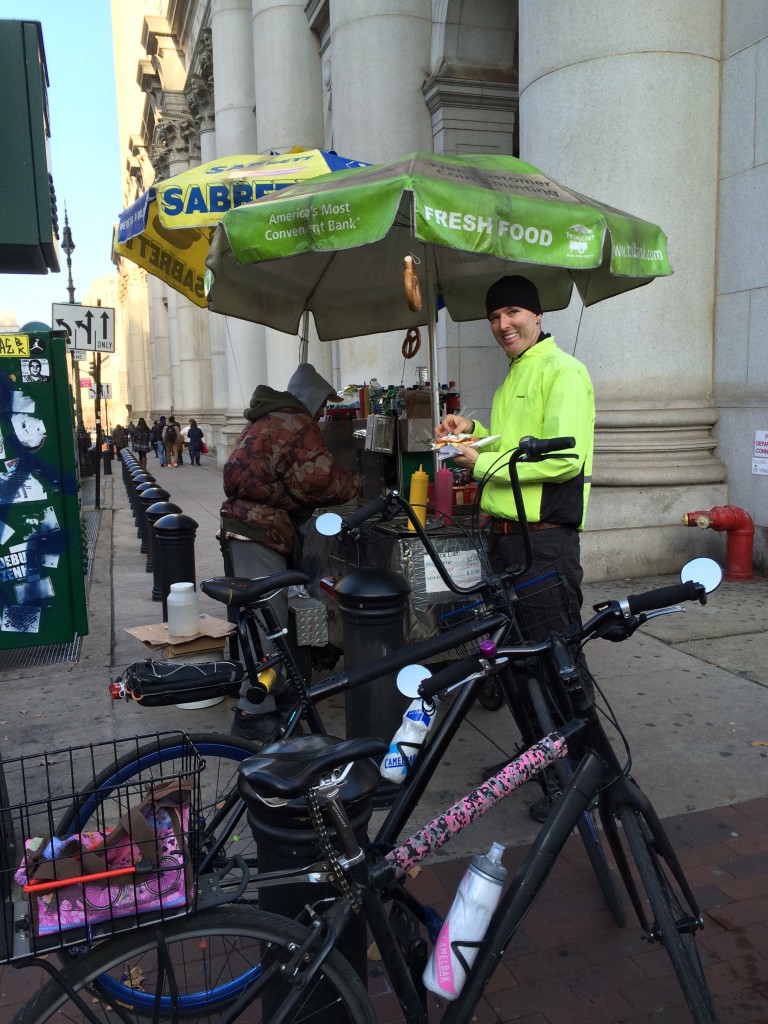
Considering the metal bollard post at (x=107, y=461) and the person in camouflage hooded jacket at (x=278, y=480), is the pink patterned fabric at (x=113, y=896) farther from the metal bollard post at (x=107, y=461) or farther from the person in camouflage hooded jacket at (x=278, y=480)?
the metal bollard post at (x=107, y=461)

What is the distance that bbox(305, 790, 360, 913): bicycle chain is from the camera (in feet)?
5.91

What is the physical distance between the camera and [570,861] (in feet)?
11.2

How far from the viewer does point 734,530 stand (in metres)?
7.32

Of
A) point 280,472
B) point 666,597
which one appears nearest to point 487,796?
point 666,597

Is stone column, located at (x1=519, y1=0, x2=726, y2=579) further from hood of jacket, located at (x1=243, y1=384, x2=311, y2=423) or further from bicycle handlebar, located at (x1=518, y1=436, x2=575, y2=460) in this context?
bicycle handlebar, located at (x1=518, y1=436, x2=575, y2=460)

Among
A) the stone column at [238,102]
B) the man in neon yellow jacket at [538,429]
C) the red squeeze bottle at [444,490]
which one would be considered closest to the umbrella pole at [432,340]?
the red squeeze bottle at [444,490]

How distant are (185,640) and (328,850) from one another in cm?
372

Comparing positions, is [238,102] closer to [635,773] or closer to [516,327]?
[516,327]

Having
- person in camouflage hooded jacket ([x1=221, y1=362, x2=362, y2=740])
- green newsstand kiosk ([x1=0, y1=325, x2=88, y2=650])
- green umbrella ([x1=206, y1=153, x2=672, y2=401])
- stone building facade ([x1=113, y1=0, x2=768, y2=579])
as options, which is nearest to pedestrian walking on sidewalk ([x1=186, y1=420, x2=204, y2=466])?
stone building facade ([x1=113, y1=0, x2=768, y2=579])

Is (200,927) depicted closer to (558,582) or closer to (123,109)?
(558,582)

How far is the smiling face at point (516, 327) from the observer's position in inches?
143

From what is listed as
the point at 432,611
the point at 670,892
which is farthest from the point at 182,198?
the point at 670,892

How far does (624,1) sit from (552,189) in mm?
4356

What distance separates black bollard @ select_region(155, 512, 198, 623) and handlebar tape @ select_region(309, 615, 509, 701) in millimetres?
4878
